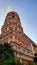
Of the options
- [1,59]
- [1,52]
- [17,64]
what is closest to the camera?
[17,64]

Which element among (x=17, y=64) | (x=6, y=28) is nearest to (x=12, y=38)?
(x=6, y=28)

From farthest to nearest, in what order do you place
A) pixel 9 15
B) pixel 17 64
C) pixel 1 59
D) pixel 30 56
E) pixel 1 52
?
pixel 9 15, pixel 30 56, pixel 1 52, pixel 1 59, pixel 17 64

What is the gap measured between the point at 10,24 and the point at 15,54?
19054 mm

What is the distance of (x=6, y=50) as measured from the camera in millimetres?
28406

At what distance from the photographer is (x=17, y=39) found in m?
40.5

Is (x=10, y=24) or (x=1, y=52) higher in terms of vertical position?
(x=10, y=24)

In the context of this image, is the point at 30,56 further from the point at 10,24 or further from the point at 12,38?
the point at 10,24

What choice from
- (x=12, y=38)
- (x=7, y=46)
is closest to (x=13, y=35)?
(x=12, y=38)

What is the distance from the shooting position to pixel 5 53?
27.7 m

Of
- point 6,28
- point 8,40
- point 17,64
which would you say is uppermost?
point 6,28

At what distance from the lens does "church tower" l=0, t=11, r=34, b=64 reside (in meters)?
30.4

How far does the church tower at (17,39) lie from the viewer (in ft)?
99.6

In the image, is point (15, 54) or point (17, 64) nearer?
point (17, 64)

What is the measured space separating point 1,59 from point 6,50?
2657 millimetres
